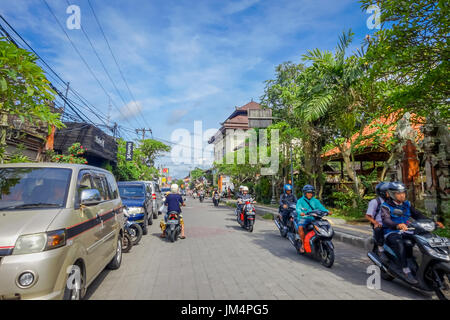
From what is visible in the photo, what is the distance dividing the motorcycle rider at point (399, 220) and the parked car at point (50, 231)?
439 cm

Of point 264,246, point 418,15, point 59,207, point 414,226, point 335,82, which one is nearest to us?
point 59,207

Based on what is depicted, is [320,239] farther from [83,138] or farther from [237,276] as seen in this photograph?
[83,138]

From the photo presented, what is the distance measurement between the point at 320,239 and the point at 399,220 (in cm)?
170

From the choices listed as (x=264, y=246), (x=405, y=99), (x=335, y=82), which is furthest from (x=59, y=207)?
(x=335, y=82)

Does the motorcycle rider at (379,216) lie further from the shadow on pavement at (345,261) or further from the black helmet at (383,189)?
the shadow on pavement at (345,261)

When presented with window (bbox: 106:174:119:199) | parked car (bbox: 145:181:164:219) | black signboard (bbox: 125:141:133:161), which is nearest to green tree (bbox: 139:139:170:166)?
black signboard (bbox: 125:141:133:161)

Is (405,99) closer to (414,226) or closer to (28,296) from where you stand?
(414,226)

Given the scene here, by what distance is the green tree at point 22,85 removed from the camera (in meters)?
4.23

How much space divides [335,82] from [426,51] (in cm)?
539

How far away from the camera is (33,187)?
390 cm

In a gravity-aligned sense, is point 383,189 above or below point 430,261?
above

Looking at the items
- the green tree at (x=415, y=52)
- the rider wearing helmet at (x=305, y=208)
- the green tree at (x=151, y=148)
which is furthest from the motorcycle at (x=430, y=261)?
the green tree at (x=151, y=148)

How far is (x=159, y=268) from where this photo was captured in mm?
5871
